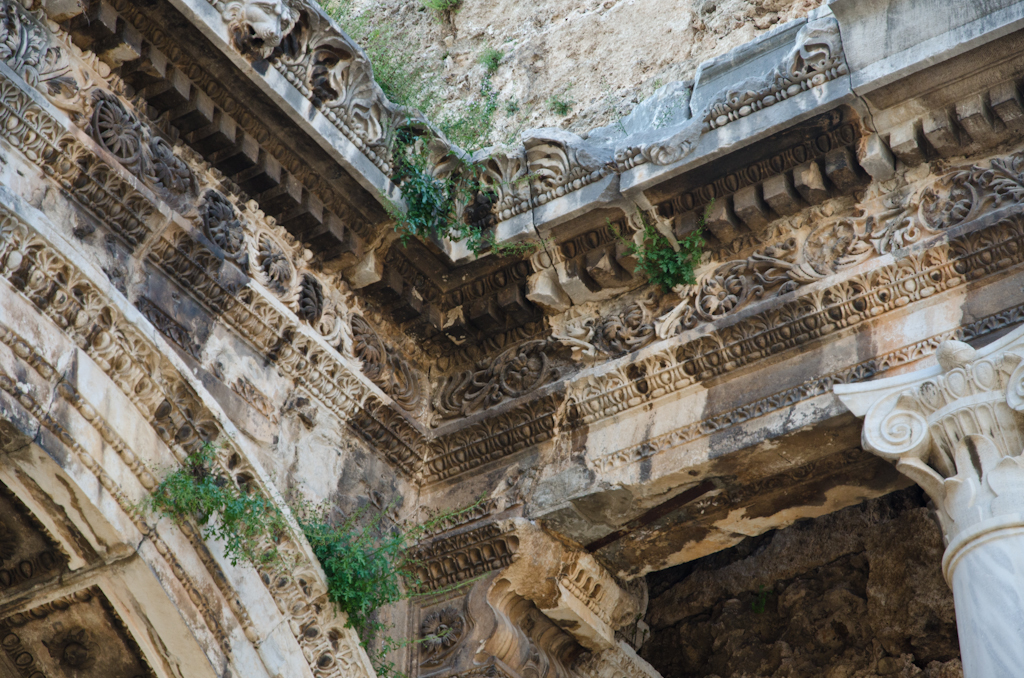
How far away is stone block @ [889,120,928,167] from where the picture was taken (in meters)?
3.95

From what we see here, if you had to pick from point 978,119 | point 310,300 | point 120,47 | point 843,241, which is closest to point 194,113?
point 120,47

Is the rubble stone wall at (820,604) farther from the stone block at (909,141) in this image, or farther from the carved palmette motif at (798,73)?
the carved palmette motif at (798,73)

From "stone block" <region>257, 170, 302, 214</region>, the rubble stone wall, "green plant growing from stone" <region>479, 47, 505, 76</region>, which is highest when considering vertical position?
"green plant growing from stone" <region>479, 47, 505, 76</region>

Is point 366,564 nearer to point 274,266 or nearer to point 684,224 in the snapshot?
point 274,266

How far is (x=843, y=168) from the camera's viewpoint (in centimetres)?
405

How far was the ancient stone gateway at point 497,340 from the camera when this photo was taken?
340 centimetres

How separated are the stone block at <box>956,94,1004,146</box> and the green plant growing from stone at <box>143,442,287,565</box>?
2573mm

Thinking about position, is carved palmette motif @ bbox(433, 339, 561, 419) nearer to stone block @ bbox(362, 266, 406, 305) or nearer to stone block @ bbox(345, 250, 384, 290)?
stone block @ bbox(362, 266, 406, 305)

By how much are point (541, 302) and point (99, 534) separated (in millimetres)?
1885

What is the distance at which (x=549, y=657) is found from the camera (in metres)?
4.30

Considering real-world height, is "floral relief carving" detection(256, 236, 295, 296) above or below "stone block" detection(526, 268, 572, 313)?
below

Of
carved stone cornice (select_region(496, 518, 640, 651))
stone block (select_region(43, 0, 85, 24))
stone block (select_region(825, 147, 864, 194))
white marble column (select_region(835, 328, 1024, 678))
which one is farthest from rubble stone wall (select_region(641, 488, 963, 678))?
stone block (select_region(43, 0, 85, 24))

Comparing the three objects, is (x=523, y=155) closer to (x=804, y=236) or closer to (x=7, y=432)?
(x=804, y=236)

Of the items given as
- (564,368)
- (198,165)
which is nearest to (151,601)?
(198,165)
